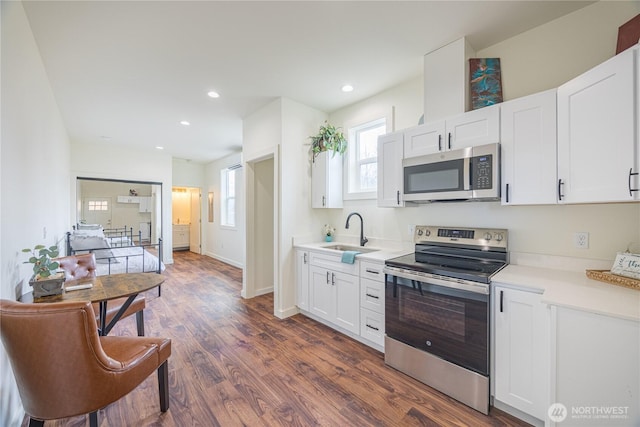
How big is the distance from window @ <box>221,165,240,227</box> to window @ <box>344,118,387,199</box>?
397 centimetres

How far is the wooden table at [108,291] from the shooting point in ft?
5.49

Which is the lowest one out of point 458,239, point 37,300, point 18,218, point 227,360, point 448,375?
point 227,360

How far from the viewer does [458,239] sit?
235cm

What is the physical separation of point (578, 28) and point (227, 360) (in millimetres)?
3959

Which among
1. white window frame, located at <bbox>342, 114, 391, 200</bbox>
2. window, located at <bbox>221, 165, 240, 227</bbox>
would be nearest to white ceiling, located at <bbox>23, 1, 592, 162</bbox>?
white window frame, located at <bbox>342, 114, 391, 200</bbox>

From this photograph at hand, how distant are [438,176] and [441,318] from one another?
1161 mm

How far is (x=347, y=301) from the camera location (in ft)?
9.09

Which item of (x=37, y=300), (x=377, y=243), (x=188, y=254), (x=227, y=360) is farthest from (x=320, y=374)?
(x=188, y=254)

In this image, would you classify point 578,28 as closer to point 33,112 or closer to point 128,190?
point 33,112

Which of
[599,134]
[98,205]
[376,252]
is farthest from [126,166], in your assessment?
[599,134]

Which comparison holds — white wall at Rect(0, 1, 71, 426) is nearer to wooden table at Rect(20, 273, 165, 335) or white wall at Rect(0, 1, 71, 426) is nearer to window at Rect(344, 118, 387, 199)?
wooden table at Rect(20, 273, 165, 335)

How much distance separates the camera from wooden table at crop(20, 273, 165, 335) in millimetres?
1672

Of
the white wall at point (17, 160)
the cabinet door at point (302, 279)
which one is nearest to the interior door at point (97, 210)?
the white wall at point (17, 160)

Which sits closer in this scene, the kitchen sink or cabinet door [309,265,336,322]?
cabinet door [309,265,336,322]
